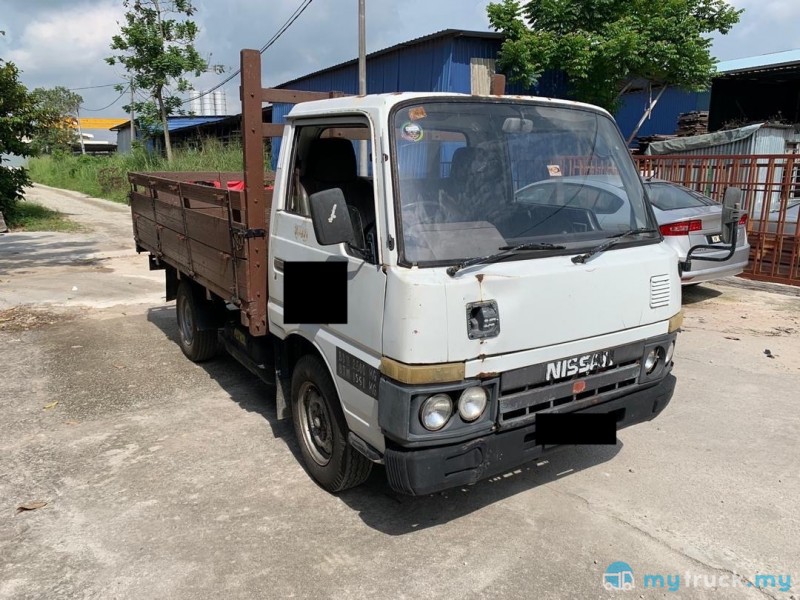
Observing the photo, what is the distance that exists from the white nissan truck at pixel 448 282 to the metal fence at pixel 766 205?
21.9 ft

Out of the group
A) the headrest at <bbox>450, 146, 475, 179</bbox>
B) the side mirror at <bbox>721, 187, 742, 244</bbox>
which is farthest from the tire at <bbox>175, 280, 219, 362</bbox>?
the side mirror at <bbox>721, 187, 742, 244</bbox>

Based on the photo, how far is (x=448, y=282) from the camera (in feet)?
8.87

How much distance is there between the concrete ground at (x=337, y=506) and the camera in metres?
2.94

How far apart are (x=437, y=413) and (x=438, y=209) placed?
0.93 meters

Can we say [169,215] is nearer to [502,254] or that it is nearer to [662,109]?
[502,254]

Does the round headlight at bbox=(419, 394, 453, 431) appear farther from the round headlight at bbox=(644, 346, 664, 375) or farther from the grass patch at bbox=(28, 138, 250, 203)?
the grass patch at bbox=(28, 138, 250, 203)

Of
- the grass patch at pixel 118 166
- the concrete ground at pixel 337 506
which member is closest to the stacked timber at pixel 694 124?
the grass patch at pixel 118 166

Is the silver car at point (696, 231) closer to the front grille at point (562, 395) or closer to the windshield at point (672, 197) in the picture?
the windshield at point (672, 197)

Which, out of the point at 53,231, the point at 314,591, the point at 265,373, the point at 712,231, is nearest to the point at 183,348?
the point at 265,373

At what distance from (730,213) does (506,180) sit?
1322 mm

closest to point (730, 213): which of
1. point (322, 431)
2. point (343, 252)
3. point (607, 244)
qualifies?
point (607, 244)

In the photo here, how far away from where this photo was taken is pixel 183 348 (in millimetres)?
6348

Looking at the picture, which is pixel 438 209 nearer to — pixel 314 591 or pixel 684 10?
pixel 314 591

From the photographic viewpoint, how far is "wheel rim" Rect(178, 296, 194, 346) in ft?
19.7
